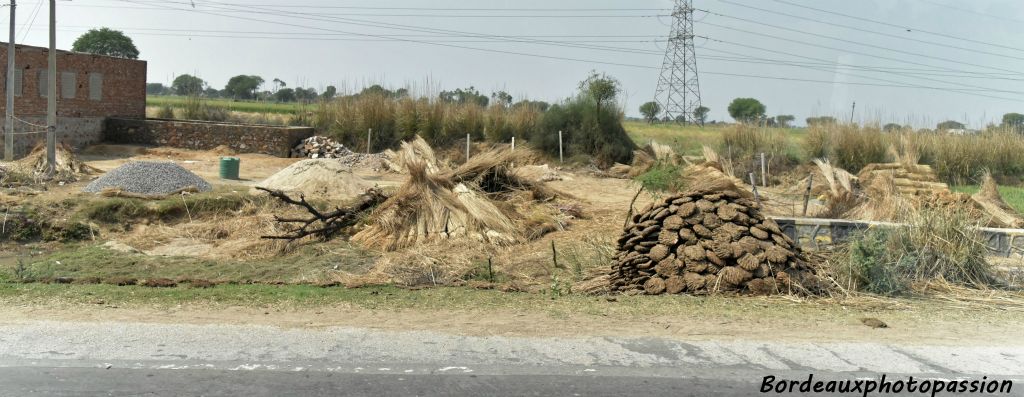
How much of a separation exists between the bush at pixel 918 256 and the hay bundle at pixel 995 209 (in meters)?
3.64

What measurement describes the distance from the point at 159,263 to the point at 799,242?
919cm

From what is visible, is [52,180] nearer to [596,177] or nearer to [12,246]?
[12,246]

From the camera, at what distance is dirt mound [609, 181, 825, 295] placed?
32.0ft

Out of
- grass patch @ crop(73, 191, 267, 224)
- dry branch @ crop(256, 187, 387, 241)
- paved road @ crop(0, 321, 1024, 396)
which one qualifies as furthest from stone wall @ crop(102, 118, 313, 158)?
paved road @ crop(0, 321, 1024, 396)

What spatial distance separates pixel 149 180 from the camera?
17000mm

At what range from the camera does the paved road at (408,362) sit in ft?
19.1

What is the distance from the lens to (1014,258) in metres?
11.4

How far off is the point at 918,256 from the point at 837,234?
118cm

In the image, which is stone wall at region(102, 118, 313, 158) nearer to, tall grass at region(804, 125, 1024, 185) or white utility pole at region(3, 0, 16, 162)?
white utility pole at region(3, 0, 16, 162)

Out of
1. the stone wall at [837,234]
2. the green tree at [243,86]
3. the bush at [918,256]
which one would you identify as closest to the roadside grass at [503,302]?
the bush at [918,256]

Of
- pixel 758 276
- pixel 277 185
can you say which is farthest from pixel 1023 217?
pixel 277 185

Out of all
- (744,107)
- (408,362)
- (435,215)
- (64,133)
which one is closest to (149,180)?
(435,215)

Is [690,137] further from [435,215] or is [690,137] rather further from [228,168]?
[435,215]

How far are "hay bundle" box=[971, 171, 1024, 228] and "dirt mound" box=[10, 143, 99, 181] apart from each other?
60.6ft
